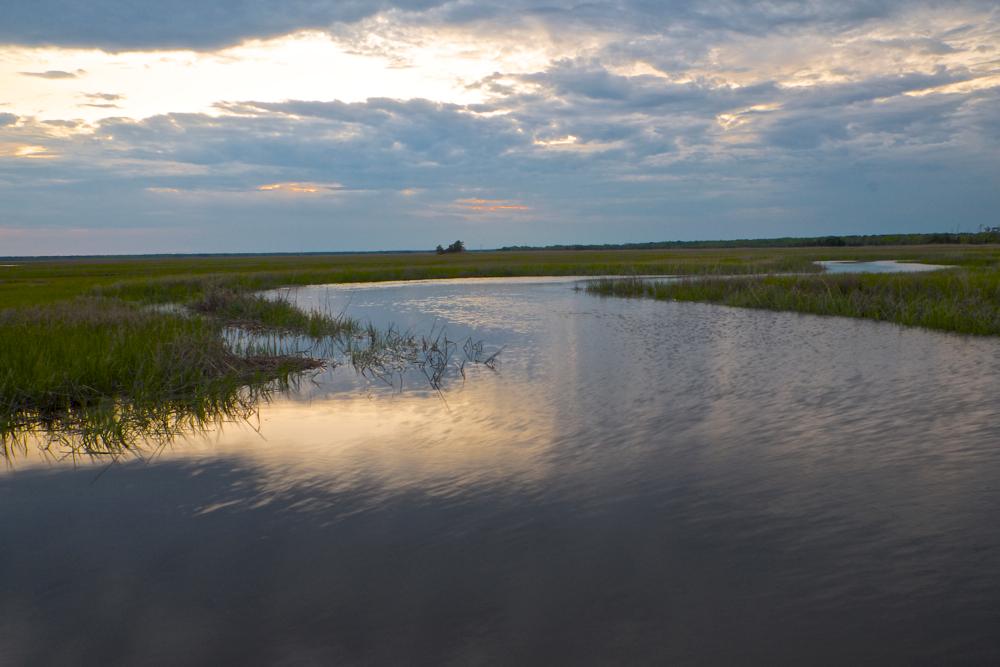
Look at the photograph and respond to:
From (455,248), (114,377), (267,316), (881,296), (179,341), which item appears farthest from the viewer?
(455,248)

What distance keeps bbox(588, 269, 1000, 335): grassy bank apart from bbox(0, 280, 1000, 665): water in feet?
Answer: 26.8

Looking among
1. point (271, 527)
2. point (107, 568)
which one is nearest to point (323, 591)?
point (271, 527)

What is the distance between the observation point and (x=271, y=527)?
20.7 feet

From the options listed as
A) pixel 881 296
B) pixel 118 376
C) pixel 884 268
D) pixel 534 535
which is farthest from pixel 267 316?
pixel 884 268

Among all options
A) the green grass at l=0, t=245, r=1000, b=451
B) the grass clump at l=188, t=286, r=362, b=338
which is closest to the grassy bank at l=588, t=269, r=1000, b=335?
the green grass at l=0, t=245, r=1000, b=451

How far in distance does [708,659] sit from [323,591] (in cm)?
282

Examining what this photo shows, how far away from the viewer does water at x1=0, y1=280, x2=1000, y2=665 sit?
14.6ft

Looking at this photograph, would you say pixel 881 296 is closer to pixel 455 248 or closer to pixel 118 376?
pixel 118 376

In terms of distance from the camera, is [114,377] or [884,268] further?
[884,268]

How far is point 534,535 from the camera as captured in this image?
6.01 m

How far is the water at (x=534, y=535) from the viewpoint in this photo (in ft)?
14.6

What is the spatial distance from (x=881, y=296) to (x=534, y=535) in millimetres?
20199

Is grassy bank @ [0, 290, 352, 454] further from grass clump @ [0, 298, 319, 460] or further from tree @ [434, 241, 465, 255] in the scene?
Answer: tree @ [434, 241, 465, 255]

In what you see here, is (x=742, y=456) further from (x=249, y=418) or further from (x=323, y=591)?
(x=249, y=418)
